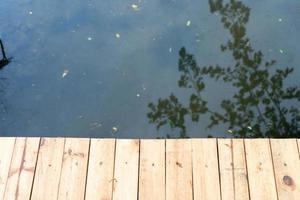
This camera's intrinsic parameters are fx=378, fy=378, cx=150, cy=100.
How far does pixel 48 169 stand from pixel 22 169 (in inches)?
7.3

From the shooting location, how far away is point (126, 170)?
265cm

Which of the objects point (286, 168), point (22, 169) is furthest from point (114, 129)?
point (286, 168)

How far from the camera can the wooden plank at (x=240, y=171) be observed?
251 centimetres

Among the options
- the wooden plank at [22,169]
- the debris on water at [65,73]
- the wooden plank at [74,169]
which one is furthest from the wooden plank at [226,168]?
the debris on water at [65,73]

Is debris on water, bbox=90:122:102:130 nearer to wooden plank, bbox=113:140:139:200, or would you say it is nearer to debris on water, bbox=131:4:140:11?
wooden plank, bbox=113:140:139:200

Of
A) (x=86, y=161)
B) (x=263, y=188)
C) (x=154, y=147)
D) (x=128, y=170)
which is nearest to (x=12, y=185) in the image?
(x=86, y=161)

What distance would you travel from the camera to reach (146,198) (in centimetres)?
253

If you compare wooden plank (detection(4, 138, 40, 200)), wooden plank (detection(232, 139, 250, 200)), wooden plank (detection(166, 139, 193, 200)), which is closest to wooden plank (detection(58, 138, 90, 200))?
wooden plank (detection(4, 138, 40, 200))

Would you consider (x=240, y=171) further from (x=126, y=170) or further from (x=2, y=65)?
(x=2, y=65)

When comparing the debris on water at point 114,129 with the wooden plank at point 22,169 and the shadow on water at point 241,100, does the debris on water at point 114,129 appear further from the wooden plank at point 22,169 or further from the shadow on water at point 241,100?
the wooden plank at point 22,169

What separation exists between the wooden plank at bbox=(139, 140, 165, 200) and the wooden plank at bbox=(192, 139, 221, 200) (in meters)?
0.23

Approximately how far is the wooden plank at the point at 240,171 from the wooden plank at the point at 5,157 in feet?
5.20

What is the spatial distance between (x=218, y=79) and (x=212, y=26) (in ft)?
2.35

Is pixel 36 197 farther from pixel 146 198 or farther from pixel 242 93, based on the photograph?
pixel 242 93
